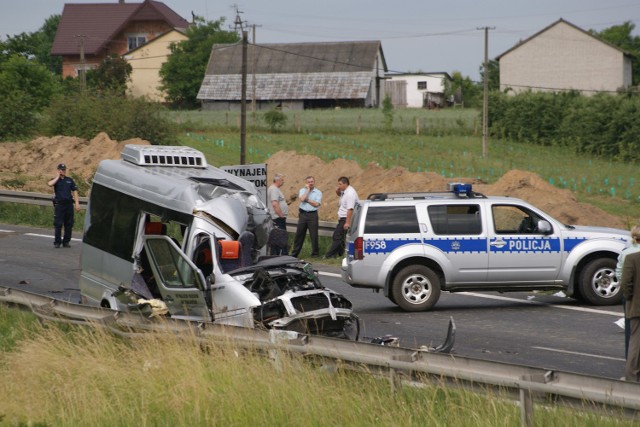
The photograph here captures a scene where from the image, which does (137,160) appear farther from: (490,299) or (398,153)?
(398,153)

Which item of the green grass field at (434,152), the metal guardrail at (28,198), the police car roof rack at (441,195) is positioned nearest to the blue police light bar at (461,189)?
the police car roof rack at (441,195)

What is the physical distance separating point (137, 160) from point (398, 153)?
42864 millimetres

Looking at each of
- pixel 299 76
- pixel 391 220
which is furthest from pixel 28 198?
pixel 299 76

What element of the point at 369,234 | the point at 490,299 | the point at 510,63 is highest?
the point at 510,63

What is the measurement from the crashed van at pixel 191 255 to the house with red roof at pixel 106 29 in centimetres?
10157

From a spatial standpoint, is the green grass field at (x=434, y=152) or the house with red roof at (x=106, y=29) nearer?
the green grass field at (x=434, y=152)

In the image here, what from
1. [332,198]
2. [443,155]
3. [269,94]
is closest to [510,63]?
[269,94]

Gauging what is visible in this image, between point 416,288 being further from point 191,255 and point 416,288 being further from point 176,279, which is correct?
point 176,279

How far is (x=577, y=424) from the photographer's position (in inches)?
284

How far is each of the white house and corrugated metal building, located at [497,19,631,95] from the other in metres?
24.4

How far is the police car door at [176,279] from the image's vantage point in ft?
41.0

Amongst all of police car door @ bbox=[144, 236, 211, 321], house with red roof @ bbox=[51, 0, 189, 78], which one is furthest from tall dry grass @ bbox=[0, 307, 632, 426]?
house with red roof @ bbox=[51, 0, 189, 78]

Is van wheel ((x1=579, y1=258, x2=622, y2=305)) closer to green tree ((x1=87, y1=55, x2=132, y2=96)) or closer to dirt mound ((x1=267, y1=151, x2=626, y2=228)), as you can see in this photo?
dirt mound ((x1=267, y1=151, x2=626, y2=228))

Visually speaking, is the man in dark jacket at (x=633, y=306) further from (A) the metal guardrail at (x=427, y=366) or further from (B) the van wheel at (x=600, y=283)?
(B) the van wheel at (x=600, y=283)
